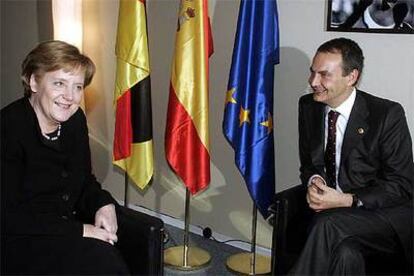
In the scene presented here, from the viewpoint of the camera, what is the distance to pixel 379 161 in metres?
2.52

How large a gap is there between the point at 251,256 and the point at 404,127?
131 cm

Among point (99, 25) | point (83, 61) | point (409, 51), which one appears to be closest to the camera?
point (83, 61)

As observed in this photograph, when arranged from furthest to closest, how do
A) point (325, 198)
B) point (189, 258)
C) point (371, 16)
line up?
point (189, 258)
point (371, 16)
point (325, 198)

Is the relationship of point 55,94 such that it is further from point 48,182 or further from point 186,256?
point 186,256

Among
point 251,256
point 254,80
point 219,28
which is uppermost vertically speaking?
point 219,28

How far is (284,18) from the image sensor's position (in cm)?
325

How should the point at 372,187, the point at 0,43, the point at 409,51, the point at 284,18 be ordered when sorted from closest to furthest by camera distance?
the point at 372,187 → the point at 409,51 → the point at 284,18 → the point at 0,43

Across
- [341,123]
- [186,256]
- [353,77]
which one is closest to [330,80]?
[353,77]

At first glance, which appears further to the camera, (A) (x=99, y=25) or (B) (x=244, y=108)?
(A) (x=99, y=25)

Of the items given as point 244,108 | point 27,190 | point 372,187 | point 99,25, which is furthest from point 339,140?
point 99,25

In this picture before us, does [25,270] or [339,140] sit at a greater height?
[339,140]

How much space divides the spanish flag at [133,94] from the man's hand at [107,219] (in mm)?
1071

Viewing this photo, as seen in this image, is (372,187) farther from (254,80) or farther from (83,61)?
(83,61)

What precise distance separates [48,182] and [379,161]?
4.62 ft
